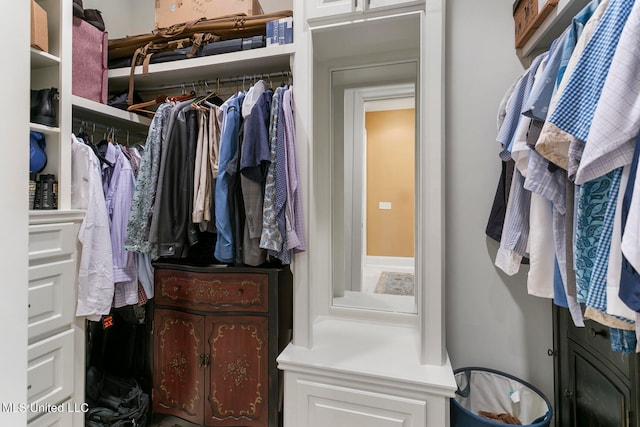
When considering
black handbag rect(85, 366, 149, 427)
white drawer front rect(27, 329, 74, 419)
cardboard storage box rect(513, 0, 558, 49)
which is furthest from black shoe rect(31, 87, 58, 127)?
cardboard storage box rect(513, 0, 558, 49)

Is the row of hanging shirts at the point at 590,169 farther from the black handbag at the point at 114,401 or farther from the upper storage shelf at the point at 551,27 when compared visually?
the black handbag at the point at 114,401

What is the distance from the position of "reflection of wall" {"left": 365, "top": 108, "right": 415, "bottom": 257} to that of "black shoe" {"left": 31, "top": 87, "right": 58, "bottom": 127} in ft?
5.19

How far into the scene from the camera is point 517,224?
3.87 feet

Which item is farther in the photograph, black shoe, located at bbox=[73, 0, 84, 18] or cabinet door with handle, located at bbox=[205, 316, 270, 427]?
black shoe, located at bbox=[73, 0, 84, 18]

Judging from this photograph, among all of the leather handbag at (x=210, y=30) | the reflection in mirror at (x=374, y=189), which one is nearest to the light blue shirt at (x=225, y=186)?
the leather handbag at (x=210, y=30)

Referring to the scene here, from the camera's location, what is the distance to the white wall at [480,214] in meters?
1.50

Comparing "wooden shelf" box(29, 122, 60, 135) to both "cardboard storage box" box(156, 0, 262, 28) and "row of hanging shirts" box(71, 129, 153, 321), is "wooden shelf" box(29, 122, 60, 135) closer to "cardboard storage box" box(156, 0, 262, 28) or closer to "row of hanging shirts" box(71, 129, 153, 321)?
"row of hanging shirts" box(71, 129, 153, 321)

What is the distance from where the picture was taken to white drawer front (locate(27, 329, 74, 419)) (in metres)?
1.27

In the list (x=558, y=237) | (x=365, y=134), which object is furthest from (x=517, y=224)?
(x=365, y=134)

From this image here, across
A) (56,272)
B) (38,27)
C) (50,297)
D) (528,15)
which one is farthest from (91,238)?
(528,15)

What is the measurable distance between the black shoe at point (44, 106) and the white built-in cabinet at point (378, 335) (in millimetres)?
1135

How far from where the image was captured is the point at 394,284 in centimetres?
178

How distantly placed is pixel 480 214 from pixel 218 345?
1481 millimetres

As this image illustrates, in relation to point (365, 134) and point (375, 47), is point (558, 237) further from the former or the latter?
point (375, 47)
